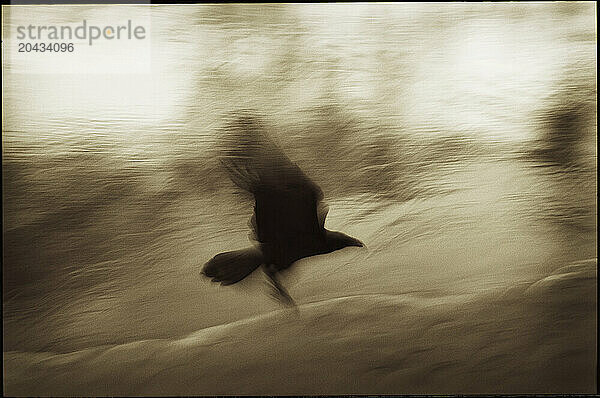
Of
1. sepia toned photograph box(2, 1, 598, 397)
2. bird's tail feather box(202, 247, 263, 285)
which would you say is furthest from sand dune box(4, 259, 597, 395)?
bird's tail feather box(202, 247, 263, 285)

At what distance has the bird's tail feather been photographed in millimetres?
1671

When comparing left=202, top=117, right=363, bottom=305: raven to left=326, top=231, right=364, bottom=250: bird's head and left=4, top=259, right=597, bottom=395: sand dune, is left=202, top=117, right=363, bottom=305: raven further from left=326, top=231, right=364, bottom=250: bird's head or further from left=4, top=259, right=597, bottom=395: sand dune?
left=4, top=259, right=597, bottom=395: sand dune

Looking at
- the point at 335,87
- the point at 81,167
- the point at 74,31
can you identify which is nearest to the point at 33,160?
the point at 81,167

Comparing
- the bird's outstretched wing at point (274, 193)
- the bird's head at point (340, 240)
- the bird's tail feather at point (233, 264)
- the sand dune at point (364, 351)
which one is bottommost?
the sand dune at point (364, 351)

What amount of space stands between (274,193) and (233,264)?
242 mm

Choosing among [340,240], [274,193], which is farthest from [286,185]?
[340,240]

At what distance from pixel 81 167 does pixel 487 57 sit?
1231 mm

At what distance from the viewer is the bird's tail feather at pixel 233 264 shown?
1671 mm

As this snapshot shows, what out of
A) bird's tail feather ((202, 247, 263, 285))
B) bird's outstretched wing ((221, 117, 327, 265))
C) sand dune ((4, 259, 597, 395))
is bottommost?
sand dune ((4, 259, 597, 395))

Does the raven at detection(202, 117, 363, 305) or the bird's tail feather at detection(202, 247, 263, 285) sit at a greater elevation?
the raven at detection(202, 117, 363, 305)

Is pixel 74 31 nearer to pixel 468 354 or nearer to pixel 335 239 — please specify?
pixel 335 239

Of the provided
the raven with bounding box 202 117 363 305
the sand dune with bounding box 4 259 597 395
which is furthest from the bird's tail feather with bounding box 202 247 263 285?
the sand dune with bounding box 4 259 597 395

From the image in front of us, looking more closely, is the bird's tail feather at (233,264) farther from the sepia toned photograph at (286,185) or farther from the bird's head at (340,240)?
the bird's head at (340,240)

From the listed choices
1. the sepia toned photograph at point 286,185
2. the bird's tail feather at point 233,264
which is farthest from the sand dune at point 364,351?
the bird's tail feather at point 233,264
